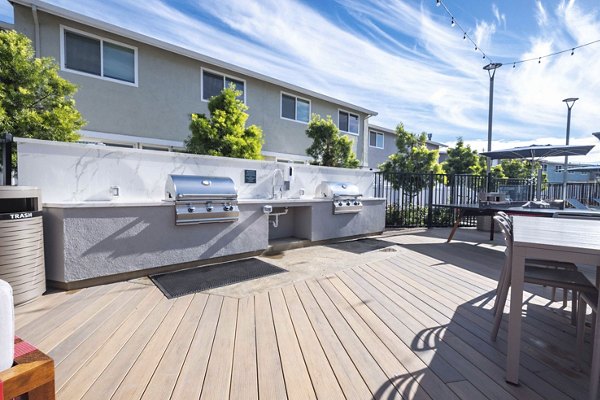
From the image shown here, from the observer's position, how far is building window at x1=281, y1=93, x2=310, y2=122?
32.1ft

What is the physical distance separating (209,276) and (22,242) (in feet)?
5.74

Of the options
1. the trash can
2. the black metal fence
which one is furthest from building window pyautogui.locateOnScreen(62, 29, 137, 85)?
the black metal fence

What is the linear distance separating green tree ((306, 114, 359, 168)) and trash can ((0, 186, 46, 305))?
260 inches

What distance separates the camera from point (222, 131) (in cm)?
643

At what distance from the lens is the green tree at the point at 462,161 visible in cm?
1157

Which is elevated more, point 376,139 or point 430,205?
point 376,139

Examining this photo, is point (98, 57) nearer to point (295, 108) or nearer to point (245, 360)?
point (295, 108)

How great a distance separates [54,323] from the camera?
7.32 feet

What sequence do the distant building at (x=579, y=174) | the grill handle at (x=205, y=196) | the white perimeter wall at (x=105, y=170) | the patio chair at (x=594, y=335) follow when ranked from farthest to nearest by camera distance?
the distant building at (x=579, y=174)
the grill handle at (x=205, y=196)
the white perimeter wall at (x=105, y=170)
the patio chair at (x=594, y=335)

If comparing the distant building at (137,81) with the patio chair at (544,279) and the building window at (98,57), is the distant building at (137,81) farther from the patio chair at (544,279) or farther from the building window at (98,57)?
the patio chair at (544,279)

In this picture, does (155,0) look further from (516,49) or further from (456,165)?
(456,165)

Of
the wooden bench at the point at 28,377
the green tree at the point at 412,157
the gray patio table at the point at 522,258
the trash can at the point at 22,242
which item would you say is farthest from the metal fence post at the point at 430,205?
the wooden bench at the point at 28,377

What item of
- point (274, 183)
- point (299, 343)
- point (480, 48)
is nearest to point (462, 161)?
point (480, 48)

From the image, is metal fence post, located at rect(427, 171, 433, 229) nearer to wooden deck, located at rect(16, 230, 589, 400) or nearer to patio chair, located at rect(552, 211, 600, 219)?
patio chair, located at rect(552, 211, 600, 219)
